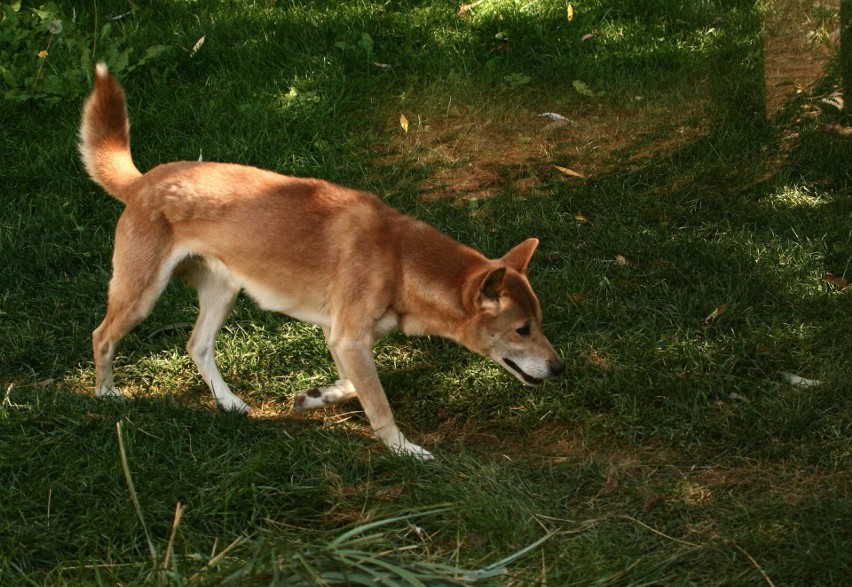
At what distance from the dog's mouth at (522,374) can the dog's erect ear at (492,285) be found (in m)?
0.36

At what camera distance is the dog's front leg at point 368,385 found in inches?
208

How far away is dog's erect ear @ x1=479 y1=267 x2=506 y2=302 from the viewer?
503 centimetres

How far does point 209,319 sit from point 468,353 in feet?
4.74

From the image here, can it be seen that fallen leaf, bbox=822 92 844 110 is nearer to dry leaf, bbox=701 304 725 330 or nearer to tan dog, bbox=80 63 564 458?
dry leaf, bbox=701 304 725 330

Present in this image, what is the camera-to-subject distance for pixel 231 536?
14.2ft

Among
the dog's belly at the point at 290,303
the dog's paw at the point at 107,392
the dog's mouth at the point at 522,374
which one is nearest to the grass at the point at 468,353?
the dog's paw at the point at 107,392

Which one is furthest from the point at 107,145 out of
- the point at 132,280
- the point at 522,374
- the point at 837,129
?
the point at 837,129

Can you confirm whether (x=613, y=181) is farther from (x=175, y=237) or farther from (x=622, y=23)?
(x=175, y=237)

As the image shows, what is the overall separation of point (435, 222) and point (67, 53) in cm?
332

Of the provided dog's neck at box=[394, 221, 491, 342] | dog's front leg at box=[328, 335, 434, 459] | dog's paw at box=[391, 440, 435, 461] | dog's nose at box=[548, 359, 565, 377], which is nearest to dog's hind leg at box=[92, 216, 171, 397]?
dog's front leg at box=[328, 335, 434, 459]

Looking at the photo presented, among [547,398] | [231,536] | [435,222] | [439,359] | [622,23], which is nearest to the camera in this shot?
[231,536]

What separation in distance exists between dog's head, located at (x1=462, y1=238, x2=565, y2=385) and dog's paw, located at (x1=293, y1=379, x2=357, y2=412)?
0.76m

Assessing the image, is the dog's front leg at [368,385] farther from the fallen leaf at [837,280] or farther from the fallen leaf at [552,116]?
the fallen leaf at [552,116]

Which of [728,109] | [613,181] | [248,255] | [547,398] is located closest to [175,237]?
[248,255]
